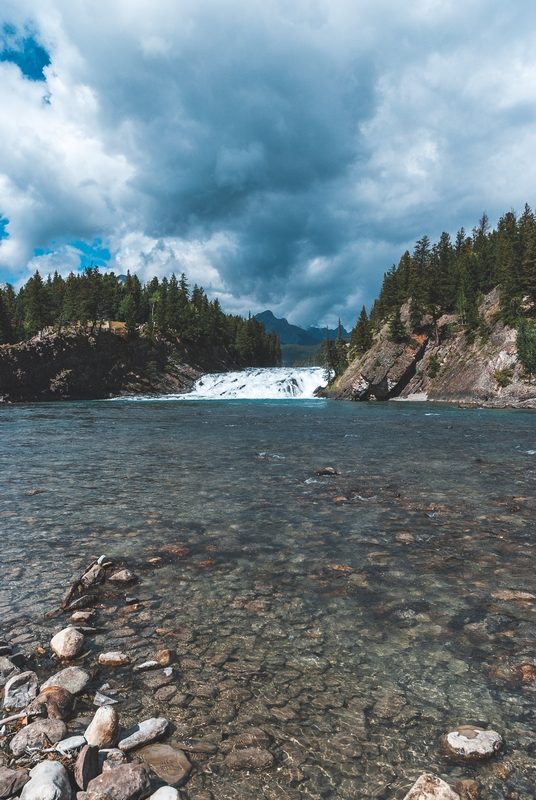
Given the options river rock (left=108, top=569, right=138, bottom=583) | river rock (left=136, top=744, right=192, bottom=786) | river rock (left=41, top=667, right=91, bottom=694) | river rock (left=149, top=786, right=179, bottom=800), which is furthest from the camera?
river rock (left=108, top=569, right=138, bottom=583)

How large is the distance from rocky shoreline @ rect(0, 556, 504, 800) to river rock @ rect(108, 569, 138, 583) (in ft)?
4.65

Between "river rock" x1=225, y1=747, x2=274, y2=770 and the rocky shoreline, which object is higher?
the rocky shoreline

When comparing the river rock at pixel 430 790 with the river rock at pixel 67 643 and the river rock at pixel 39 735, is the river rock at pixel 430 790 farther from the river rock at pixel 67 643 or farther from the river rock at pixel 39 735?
the river rock at pixel 67 643

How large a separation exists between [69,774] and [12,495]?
9372 mm

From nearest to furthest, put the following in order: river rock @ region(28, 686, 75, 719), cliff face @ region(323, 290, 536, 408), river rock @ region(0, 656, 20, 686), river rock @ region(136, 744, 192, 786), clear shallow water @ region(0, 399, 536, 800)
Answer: river rock @ region(136, 744, 192, 786) → clear shallow water @ region(0, 399, 536, 800) → river rock @ region(28, 686, 75, 719) → river rock @ region(0, 656, 20, 686) → cliff face @ region(323, 290, 536, 408)

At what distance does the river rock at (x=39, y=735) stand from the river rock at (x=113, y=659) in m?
0.99

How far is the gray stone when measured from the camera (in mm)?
2469

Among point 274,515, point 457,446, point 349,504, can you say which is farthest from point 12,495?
point 457,446

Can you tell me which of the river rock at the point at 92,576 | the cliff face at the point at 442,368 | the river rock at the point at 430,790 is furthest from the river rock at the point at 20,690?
the cliff face at the point at 442,368

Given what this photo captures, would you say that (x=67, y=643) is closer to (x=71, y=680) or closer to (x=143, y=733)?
(x=71, y=680)

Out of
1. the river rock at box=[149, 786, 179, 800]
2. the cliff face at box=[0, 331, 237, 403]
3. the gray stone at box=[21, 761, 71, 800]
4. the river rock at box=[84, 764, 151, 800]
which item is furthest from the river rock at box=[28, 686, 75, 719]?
the cliff face at box=[0, 331, 237, 403]

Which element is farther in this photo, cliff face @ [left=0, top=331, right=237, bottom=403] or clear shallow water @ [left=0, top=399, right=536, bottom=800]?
cliff face @ [left=0, top=331, right=237, bottom=403]

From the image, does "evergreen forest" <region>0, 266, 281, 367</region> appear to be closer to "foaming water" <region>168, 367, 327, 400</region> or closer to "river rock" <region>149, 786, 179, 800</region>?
"foaming water" <region>168, 367, 327, 400</region>

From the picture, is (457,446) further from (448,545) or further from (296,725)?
(296,725)
